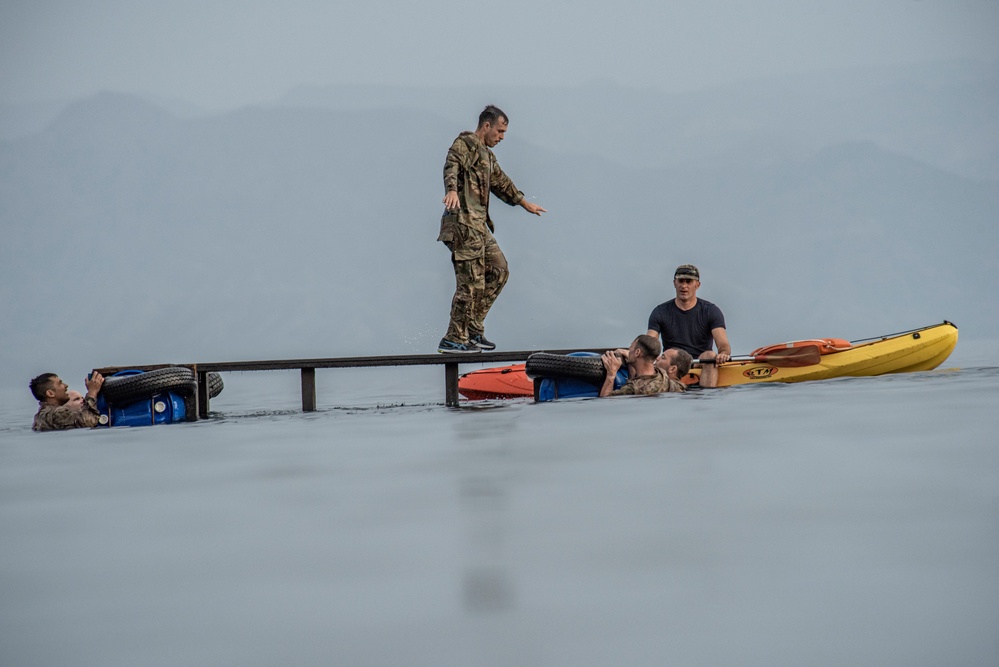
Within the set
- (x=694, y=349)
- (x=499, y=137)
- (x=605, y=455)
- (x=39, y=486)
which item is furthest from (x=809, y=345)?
Answer: (x=39, y=486)

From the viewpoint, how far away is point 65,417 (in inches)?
315

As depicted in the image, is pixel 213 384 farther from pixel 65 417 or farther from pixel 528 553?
pixel 528 553

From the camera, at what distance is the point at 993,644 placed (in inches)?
75.7

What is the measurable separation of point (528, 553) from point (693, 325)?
6.43m

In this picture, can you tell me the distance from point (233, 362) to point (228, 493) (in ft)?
18.1

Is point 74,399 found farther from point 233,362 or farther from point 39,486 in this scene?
point 39,486

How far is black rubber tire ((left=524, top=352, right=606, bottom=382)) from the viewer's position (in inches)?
334

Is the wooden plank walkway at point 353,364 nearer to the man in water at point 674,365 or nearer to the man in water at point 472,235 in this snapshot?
the man in water at point 472,235

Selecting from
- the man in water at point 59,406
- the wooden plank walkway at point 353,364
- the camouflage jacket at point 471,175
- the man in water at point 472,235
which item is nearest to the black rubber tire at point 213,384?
the wooden plank walkway at point 353,364

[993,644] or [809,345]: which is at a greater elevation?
[809,345]

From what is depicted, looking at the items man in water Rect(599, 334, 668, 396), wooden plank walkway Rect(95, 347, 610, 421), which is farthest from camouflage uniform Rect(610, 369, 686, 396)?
wooden plank walkway Rect(95, 347, 610, 421)

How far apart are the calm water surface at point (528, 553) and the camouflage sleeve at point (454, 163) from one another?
4205mm

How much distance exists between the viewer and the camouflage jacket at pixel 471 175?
912 centimetres

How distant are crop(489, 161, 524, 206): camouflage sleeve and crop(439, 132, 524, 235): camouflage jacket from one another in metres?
0.02
